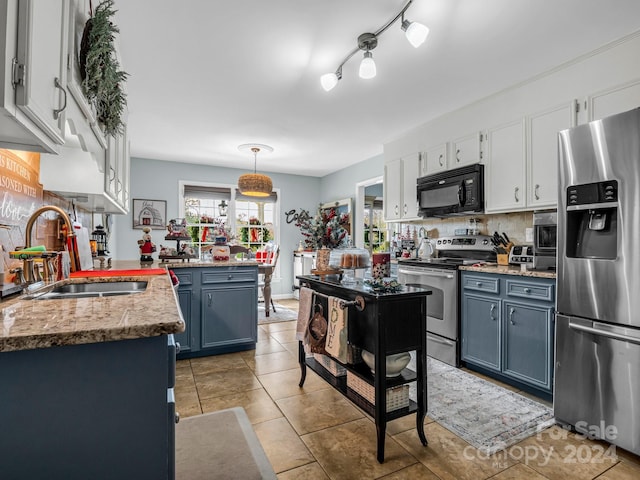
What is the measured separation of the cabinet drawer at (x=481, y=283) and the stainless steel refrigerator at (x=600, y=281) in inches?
23.7

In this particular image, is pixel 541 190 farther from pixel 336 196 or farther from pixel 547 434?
→ pixel 336 196

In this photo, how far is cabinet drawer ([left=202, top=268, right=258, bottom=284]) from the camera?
3341 mm

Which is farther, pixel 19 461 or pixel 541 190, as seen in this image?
pixel 541 190

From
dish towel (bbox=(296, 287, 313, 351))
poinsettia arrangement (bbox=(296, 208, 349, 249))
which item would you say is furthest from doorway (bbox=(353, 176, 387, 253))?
dish towel (bbox=(296, 287, 313, 351))

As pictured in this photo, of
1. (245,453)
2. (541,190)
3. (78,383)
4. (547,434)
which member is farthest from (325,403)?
(541,190)

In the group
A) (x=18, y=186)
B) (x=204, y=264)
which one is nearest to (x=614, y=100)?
(x=204, y=264)

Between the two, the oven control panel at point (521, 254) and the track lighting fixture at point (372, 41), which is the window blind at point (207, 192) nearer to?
the track lighting fixture at point (372, 41)

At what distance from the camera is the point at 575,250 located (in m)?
2.08

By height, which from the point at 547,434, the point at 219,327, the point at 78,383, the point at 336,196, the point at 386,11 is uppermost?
the point at 386,11

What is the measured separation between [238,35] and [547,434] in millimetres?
3188

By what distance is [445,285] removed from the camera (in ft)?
10.2

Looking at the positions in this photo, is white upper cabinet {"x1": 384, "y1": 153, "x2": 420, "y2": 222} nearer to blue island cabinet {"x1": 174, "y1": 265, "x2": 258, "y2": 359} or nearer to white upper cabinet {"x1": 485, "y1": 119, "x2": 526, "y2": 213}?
white upper cabinet {"x1": 485, "y1": 119, "x2": 526, "y2": 213}

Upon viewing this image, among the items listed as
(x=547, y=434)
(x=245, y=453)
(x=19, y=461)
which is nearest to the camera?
(x=19, y=461)

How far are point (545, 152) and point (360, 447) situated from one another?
2635mm
